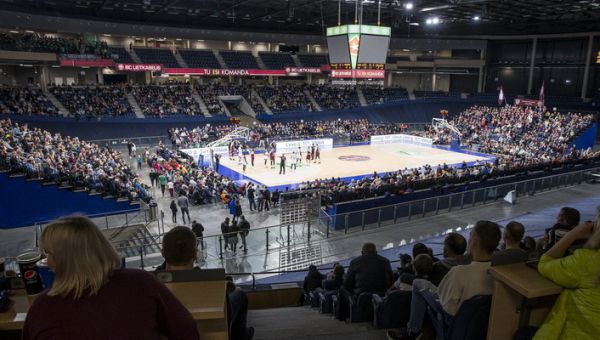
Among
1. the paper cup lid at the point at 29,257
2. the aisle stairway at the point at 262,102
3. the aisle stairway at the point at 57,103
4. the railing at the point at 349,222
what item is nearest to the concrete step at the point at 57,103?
the aisle stairway at the point at 57,103

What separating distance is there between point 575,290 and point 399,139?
1652 inches

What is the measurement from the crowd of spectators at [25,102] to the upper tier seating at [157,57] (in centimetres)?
1240

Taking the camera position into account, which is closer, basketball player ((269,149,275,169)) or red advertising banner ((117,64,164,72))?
basketball player ((269,149,275,169))

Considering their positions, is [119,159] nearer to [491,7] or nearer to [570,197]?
[570,197]

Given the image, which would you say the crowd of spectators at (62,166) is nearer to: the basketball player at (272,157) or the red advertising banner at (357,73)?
the basketball player at (272,157)

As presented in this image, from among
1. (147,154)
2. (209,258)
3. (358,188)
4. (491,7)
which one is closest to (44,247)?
(209,258)

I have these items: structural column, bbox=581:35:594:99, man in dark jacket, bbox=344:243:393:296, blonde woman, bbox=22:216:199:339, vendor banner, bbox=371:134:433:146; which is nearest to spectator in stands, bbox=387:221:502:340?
man in dark jacket, bbox=344:243:393:296

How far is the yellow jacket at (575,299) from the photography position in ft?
8.31

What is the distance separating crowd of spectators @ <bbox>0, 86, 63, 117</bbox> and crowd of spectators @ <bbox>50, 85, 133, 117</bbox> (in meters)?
1.36

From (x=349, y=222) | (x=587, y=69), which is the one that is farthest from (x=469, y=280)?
(x=587, y=69)

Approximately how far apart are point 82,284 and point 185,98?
42.9 m

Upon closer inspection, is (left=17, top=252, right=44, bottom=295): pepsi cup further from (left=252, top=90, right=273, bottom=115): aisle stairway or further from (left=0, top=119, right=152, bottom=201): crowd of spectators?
(left=252, top=90, right=273, bottom=115): aisle stairway

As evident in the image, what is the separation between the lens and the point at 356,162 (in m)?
32.4

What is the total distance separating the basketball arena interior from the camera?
2898 mm
